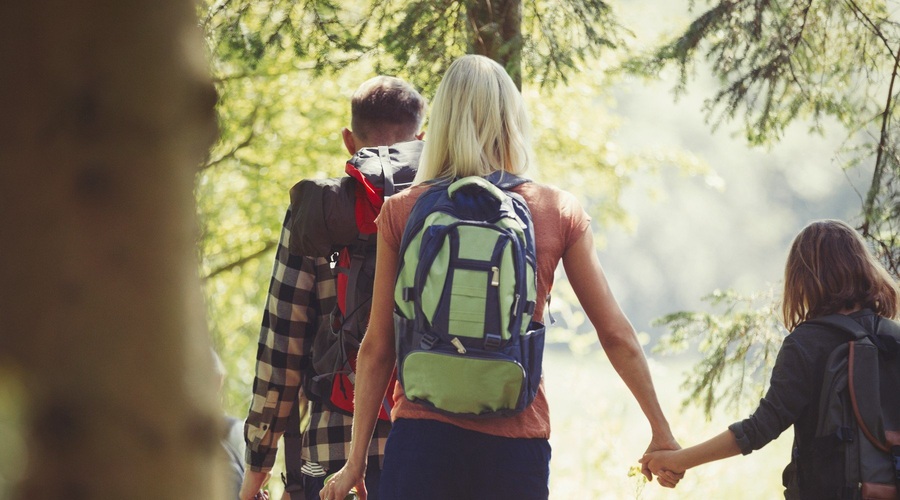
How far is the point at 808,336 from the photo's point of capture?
2971mm

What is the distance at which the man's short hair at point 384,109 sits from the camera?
10.9 ft

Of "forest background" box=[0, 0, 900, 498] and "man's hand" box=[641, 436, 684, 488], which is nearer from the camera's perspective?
"man's hand" box=[641, 436, 684, 488]

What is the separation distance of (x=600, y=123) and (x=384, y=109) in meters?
9.55

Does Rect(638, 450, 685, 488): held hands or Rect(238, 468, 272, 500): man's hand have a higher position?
Rect(638, 450, 685, 488): held hands

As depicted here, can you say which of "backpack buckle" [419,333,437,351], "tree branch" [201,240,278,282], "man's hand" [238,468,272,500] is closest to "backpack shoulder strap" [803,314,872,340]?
"backpack buckle" [419,333,437,351]

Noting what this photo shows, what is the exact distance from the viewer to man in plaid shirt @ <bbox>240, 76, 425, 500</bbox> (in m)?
3.15

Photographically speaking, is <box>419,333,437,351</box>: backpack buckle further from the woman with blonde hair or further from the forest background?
the forest background

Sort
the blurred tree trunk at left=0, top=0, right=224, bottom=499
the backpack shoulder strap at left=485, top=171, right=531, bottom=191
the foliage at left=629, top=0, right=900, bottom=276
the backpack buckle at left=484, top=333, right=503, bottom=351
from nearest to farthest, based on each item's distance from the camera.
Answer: the blurred tree trunk at left=0, top=0, right=224, bottom=499
the backpack buckle at left=484, top=333, right=503, bottom=351
the backpack shoulder strap at left=485, top=171, right=531, bottom=191
the foliage at left=629, top=0, right=900, bottom=276

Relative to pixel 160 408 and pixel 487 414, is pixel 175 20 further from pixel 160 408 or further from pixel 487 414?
pixel 487 414

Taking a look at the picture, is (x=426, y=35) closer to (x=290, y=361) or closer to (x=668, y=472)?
(x=290, y=361)

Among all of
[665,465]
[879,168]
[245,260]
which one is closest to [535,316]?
[665,465]

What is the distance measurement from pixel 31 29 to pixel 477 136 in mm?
1505

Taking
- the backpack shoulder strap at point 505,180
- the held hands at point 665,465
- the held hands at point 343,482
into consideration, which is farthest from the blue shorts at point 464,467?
the held hands at point 665,465

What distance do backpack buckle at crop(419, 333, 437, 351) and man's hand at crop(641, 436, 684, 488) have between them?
1.02 metres
